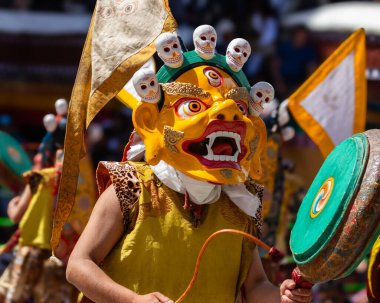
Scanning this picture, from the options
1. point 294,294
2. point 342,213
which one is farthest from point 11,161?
point 342,213

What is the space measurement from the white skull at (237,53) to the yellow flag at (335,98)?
7.19ft

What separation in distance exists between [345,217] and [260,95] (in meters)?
1.07

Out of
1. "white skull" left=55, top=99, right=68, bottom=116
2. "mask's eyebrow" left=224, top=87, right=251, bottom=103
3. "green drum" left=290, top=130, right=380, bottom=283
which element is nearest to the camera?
"green drum" left=290, top=130, right=380, bottom=283

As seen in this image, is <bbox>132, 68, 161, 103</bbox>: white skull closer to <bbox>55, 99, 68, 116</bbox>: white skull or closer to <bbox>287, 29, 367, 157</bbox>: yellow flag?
<bbox>287, 29, 367, 157</bbox>: yellow flag

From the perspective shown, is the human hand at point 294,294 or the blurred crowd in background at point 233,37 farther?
the blurred crowd in background at point 233,37

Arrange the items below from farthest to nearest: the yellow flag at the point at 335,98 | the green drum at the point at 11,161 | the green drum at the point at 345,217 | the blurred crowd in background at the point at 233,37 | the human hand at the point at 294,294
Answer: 1. the blurred crowd in background at the point at 233,37
2. the green drum at the point at 11,161
3. the yellow flag at the point at 335,98
4. the human hand at the point at 294,294
5. the green drum at the point at 345,217

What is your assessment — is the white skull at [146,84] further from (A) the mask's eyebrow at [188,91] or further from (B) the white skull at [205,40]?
(B) the white skull at [205,40]

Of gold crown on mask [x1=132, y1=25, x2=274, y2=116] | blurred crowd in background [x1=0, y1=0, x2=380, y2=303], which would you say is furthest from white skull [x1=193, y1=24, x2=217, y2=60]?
Answer: blurred crowd in background [x1=0, y1=0, x2=380, y2=303]

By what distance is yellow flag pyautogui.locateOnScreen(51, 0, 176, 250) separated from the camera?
5.21 meters

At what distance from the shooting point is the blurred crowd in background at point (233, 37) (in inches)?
498

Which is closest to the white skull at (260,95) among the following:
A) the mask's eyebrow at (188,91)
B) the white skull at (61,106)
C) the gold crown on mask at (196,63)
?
the gold crown on mask at (196,63)

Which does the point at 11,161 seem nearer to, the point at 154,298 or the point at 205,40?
the point at 205,40

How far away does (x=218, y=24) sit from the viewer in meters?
13.6

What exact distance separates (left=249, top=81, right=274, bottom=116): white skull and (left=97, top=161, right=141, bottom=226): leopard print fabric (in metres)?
0.57
